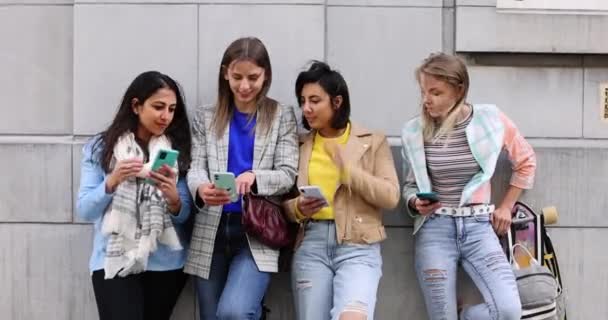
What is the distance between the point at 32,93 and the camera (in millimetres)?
Result: 5219

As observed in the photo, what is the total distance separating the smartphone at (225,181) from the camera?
4.05 metres

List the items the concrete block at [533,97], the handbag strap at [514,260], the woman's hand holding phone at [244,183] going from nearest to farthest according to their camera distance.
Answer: the woman's hand holding phone at [244,183] → the handbag strap at [514,260] → the concrete block at [533,97]

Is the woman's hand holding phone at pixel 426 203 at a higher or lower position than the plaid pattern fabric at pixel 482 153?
lower

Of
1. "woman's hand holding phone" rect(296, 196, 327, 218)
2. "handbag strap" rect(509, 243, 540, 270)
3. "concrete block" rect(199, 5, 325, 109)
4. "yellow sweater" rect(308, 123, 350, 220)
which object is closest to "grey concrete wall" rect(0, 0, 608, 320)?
"concrete block" rect(199, 5, 325, 109)

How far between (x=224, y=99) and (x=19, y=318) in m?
1.97

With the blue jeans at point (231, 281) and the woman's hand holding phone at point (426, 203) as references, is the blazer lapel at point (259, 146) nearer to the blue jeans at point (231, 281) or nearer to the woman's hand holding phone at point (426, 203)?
the blue jeans at point (231, 281)

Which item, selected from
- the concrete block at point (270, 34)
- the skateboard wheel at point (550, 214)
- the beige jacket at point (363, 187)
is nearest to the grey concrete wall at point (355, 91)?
the concrete block at point (270, 34)

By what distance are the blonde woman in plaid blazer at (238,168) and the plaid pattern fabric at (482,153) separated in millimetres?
695

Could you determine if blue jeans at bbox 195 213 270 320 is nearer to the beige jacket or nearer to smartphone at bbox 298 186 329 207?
the beige jacket

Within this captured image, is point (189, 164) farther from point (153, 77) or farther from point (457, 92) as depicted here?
point (457, 92)

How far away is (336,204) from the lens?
174 inches

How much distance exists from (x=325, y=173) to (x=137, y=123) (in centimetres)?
109

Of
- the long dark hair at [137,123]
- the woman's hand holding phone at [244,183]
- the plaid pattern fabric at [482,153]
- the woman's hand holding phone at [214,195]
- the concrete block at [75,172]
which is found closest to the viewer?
the woman's hand holding phone at [214,195]

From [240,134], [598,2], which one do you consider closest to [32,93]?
[240,134]
